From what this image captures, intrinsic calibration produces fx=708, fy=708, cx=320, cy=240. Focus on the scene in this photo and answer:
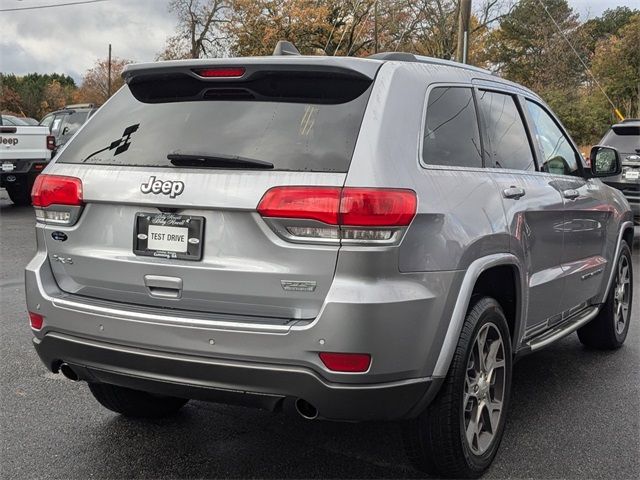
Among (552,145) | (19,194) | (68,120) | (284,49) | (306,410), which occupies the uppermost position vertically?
(284,49)

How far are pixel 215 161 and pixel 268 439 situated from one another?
1.52m

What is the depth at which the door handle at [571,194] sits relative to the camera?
425cm

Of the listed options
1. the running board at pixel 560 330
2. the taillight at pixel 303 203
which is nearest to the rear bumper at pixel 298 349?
the taillight at pixel 303 203

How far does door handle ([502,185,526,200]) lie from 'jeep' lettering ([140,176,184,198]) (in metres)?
1.57

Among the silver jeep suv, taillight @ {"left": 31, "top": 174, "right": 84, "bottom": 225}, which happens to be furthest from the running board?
taillight @ {"left": 31, "top": 174, "right": 84, "bottom": 225}

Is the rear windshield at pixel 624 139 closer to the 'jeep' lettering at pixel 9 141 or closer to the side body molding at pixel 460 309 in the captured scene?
the side body molding at pixel 460 309

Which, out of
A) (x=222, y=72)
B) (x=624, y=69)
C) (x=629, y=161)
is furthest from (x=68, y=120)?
(x=624, y=69)

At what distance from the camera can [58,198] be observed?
10.2 feet

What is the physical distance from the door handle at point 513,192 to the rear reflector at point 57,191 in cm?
197

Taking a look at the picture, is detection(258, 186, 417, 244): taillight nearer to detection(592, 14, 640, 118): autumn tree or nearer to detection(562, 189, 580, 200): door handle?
detection(562, 189, 580, 200): door handle

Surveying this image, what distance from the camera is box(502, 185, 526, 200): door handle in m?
3.45

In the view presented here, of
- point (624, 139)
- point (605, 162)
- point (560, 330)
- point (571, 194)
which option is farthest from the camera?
point (624, 139)

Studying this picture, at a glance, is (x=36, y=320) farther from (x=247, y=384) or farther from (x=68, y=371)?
(x=247, y=384)

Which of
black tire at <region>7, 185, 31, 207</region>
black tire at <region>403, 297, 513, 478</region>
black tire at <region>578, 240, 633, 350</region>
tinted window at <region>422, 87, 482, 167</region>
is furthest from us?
black tire at <region>7, 185, 31, 207</region>
